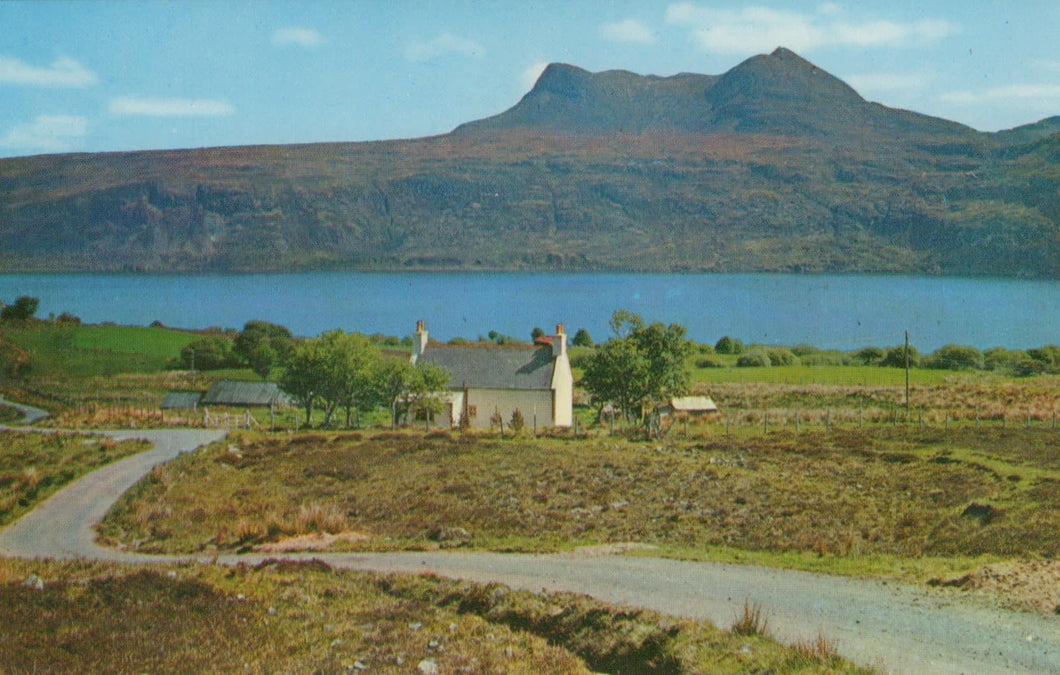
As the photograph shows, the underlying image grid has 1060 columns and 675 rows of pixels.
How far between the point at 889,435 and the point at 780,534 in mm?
24817

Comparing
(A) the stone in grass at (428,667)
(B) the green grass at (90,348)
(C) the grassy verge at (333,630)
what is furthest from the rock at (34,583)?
(B) the green grass at (90,348)

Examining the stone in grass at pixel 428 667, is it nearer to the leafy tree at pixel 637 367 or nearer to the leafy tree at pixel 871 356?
the leafy tree at pixel 637 367

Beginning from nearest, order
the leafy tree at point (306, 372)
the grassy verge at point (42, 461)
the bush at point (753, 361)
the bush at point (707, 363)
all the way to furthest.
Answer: the grassy verge at point (42, 461), the leafy tree at point (306, 372), the bush at point (707, 363), the bush at point (753, 361)

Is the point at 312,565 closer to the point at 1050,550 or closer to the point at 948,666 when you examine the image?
the point at 948,666

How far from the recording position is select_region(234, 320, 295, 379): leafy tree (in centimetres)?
8394

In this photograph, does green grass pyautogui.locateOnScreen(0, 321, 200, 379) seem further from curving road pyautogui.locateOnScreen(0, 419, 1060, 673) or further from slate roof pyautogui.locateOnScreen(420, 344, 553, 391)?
curving road pyautogui.locateOnScreen(0, 419, 1060, 673)

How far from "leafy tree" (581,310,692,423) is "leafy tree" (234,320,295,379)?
30.7 metres

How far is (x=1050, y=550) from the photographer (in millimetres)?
18547

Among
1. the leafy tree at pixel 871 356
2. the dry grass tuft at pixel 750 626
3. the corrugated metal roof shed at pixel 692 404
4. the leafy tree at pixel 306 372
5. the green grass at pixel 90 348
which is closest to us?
the dry grass tuft at pixel 750 626

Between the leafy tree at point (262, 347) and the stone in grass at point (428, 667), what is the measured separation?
212 ft

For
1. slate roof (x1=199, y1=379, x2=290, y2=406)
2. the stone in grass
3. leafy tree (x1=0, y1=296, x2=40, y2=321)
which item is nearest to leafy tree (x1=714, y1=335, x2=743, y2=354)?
slate roof (x1=199, y1=379, x2=290, y2=406)

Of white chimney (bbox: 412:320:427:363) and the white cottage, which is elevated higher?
white chimney (bbox: 412:320:427:363)

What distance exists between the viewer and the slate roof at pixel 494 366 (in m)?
56.8

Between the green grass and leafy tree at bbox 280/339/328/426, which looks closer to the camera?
leafy tree at bbox 280/339/328/426
